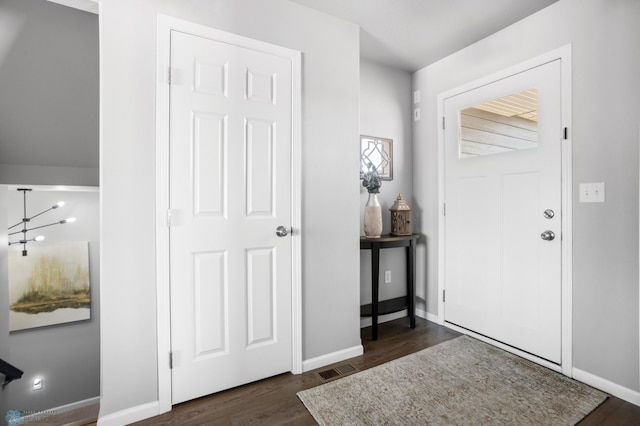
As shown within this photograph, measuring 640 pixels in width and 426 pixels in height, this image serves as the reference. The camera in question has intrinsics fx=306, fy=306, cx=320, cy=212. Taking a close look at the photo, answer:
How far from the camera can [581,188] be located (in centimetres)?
193

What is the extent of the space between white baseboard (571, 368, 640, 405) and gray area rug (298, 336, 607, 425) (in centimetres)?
5

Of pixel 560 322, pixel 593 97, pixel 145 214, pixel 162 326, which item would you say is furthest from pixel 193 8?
pixel 560 322

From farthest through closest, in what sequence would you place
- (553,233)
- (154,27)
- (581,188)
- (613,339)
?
(553,233)
(581,188)
(613,339)
(154,27)

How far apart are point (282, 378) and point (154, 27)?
2.17 m

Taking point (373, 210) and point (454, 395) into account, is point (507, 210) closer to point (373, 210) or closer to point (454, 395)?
point (373, 210)

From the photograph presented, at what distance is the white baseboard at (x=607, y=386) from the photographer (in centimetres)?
171

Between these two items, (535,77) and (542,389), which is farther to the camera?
(535,77)

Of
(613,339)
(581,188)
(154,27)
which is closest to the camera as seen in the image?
(154,27)

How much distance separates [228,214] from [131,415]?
1.14m

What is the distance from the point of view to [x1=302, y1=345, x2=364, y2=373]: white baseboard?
2.08 meters

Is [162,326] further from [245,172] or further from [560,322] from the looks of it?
[560,322]

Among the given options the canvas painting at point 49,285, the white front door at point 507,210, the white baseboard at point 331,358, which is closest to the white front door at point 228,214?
the white baseboard at point 331,358

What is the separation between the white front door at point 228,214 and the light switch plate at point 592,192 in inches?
73.0

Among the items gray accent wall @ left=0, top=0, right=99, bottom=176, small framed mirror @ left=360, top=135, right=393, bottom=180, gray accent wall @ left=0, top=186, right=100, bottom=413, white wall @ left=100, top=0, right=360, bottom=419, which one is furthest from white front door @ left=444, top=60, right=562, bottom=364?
gray accent wall @ left=0, top=186, right=100, bottom=413
